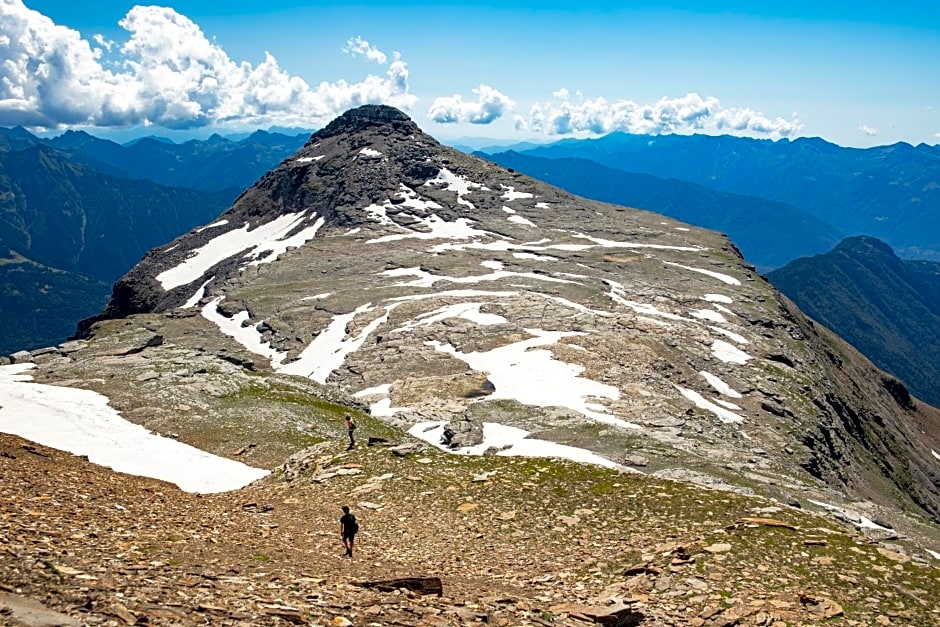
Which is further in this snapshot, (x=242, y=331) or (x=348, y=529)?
(x=242, y=331)

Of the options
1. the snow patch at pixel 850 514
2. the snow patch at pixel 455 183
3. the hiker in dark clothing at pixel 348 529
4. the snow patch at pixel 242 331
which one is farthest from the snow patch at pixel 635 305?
the hiker in dark clothing at pixel 348 529

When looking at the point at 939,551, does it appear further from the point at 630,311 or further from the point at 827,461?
the point at 630,311

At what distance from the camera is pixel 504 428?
51125mm

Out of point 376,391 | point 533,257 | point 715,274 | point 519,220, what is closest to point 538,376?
point 376,391

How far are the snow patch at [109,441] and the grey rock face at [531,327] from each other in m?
17.6

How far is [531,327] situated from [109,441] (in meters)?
52.0

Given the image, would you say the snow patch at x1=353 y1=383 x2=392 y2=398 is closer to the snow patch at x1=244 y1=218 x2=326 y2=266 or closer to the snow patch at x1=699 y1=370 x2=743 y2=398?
the snow patch at x1=699 y1=370 x2=743 y2=398

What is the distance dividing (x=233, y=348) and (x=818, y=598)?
3638 inches

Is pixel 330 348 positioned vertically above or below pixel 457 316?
below

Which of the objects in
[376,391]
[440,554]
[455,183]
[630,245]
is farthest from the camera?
[455,183]

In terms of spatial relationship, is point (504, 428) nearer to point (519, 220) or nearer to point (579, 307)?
point (579, 307)

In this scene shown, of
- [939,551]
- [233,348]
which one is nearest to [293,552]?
[939,551]

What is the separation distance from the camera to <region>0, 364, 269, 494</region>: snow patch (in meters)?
37.0

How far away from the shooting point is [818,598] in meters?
18.5
